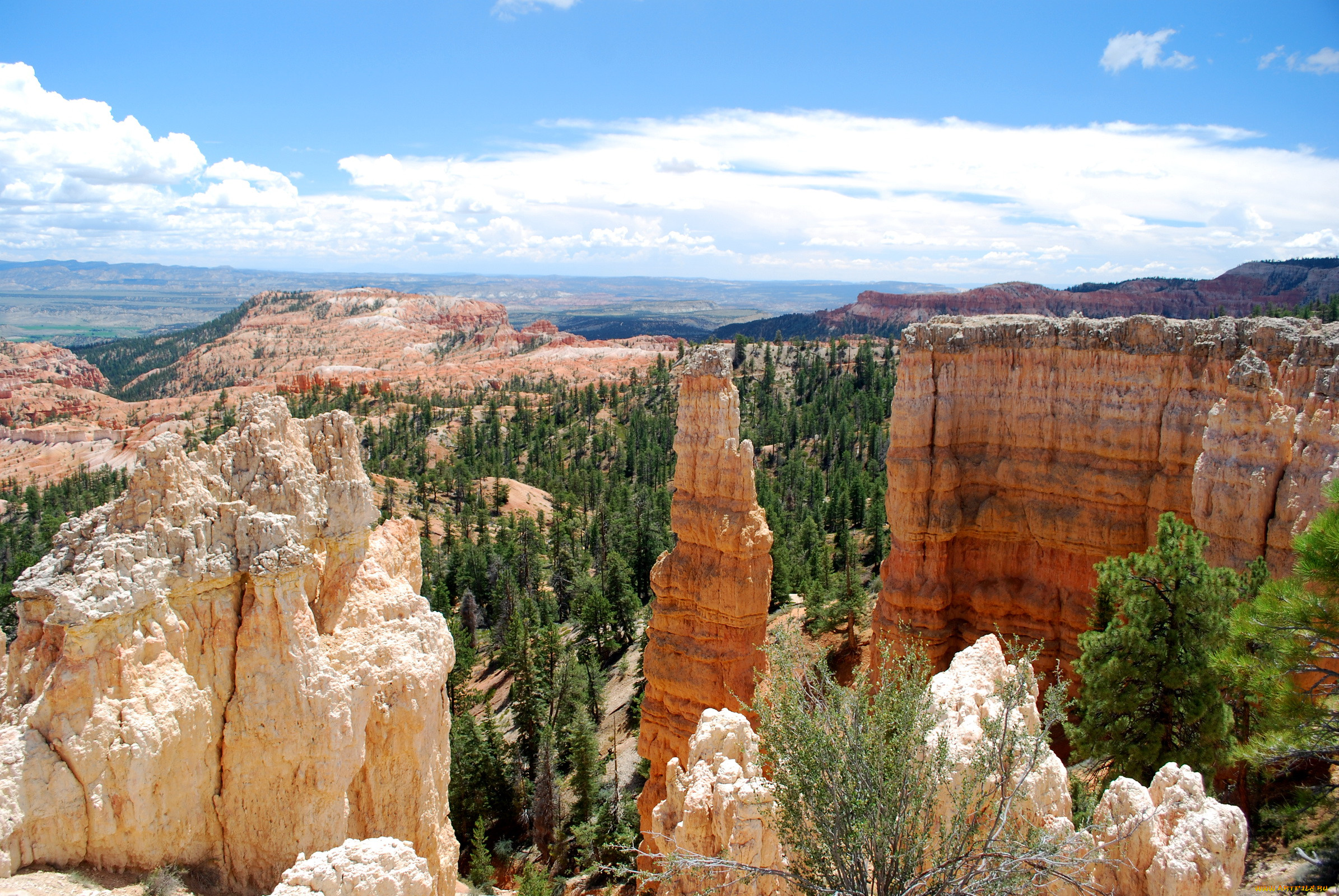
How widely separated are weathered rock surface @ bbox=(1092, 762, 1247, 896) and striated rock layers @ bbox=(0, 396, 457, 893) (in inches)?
343

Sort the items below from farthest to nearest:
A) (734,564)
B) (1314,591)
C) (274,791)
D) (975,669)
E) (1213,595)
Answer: (734,564)
(1213,595)
(975,669)
(1314,591)
(274,791)

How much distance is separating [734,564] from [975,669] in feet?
31.2

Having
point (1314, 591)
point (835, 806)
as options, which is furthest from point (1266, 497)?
point (835, 806)

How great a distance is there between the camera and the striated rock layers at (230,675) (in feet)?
26.3

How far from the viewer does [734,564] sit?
20.9m

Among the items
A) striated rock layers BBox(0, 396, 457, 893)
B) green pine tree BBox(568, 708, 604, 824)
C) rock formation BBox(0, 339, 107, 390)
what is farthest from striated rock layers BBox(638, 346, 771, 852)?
rock formation BBox(0, 339, 107, 390)

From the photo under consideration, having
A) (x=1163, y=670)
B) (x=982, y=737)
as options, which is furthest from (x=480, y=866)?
(x=1163, y=670)

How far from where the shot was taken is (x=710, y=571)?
838 inches

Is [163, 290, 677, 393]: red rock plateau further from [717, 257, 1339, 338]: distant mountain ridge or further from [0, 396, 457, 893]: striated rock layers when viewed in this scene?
[0, 396, 457, 893]: striated rock layers

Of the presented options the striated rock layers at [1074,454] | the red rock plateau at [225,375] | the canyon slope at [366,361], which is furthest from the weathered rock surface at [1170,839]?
the canyon slope at [366,361]

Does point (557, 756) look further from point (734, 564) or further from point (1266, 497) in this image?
point (1266, 497)

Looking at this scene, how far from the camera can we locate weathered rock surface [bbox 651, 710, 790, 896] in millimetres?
9195

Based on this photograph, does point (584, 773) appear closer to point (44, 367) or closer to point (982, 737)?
point (982, 737)

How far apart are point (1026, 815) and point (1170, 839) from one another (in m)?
1.39
